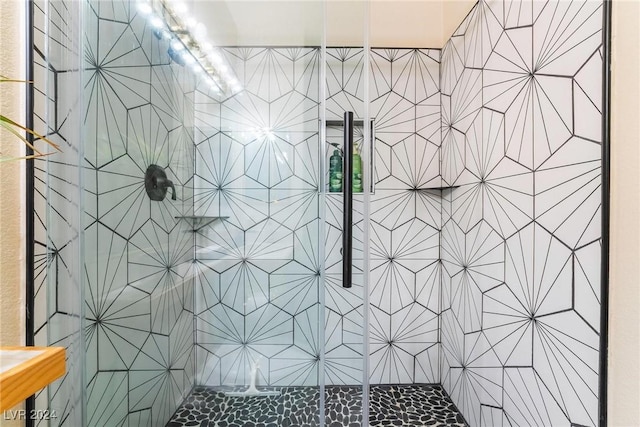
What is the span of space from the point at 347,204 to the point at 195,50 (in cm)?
84

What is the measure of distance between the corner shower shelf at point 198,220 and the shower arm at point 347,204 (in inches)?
19.3

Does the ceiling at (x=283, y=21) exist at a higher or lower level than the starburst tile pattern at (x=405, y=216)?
higher

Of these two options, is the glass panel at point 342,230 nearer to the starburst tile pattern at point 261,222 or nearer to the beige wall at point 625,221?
the starburst tile pattern at point 261,222

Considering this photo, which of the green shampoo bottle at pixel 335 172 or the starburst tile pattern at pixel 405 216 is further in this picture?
the starburst tile pattern at pixel 405 216

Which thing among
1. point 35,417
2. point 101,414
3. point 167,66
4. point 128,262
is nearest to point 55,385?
point 35,417

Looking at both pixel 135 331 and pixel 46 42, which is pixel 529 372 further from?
pixel 46 42

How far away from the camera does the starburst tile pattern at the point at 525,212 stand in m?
0.68

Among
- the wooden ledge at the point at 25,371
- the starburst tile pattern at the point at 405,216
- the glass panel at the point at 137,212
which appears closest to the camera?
the wooden ledge at the point at 25,371

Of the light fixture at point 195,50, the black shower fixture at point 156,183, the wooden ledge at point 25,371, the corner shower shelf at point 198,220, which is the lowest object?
the wooden ledge at point 25,371

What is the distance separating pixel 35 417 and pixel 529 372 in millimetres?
1402

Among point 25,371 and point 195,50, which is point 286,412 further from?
Result: point 195,50

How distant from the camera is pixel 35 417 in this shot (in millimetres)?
700

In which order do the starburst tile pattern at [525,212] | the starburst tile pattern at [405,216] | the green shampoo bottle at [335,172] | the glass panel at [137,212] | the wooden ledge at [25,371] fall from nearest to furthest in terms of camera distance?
the wooden ledge at [25,371] < the starburst tile pattern at [525,212] < the glass panel at [137,212] < the green shampoo bottle at [335,172] < the starburst tile pattern at [405,216]

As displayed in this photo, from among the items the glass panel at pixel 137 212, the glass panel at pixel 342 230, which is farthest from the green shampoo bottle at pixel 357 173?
the glass panel at pixel 137 212
